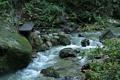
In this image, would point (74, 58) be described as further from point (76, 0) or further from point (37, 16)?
point (76, 0)

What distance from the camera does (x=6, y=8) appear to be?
35.3 ft

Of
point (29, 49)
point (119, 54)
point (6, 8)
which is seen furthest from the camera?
point (6, 8)

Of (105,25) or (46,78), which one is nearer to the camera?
(46,78)

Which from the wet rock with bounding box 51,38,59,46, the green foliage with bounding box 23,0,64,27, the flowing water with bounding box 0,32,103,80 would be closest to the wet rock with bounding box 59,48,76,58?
the flowing water with bounding box 0,32,103,80

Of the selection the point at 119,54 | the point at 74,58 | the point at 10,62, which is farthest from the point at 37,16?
the point at 119,54

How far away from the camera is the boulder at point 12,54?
6.31 meters

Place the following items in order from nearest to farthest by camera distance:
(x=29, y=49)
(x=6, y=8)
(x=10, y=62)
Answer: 1. (x=10, y=62)
2. (x=29, y=49)
3. (x=6, y=8)

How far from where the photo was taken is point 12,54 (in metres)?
6.40

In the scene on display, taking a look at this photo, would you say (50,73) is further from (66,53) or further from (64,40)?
(64,40)

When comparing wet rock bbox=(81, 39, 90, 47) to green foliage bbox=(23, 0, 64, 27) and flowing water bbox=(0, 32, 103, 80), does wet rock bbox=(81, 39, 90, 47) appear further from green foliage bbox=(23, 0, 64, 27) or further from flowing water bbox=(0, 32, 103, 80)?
green foliage bbox=(23, 0, 64, 27)

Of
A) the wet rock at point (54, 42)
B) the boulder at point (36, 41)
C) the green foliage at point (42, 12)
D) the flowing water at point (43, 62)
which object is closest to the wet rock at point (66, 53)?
the flowing water at point (43, 62)

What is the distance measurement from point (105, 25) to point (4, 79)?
683cm

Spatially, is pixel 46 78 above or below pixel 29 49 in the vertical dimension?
below

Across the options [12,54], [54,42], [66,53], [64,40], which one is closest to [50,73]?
[12,54]
